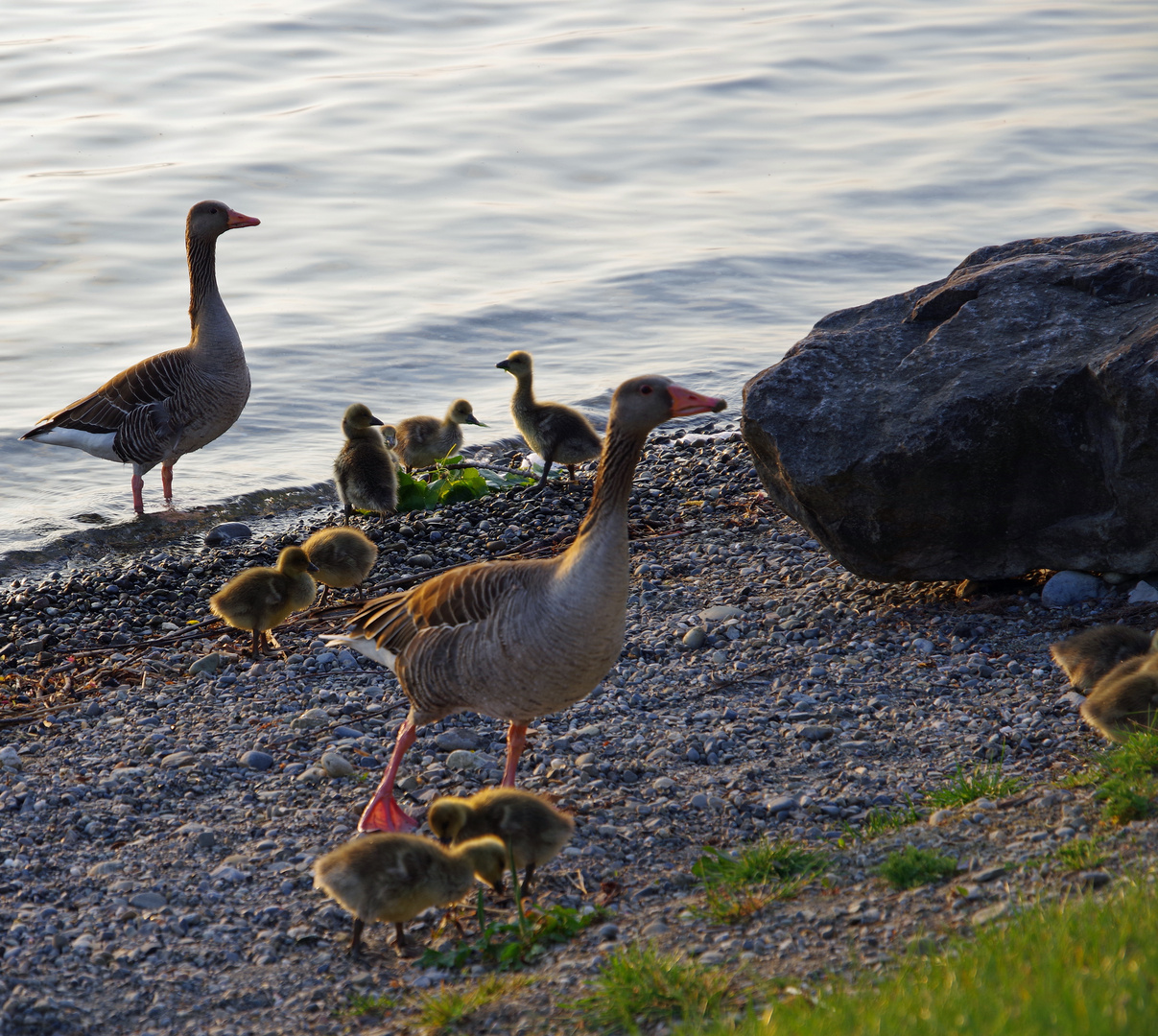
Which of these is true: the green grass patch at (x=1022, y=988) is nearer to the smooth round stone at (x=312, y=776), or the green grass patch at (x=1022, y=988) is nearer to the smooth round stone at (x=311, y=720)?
the smooth round stone at (x=312, y=776)

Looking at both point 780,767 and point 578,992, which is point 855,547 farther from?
point 578,992

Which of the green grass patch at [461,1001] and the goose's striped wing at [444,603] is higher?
the goose's striped wing at [444,603]

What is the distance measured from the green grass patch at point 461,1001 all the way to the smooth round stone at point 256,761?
8.07ft

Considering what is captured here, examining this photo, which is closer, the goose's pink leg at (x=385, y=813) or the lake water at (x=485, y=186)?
the goose's pink leg at (x=385, y=813)

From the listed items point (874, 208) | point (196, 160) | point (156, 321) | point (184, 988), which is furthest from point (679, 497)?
point (196, 160)

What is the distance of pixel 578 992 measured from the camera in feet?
15.0

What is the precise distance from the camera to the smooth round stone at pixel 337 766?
685 centimetres

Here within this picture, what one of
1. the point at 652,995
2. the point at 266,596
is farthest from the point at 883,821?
the point at 266,596

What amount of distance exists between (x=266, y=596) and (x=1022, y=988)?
19.3ft

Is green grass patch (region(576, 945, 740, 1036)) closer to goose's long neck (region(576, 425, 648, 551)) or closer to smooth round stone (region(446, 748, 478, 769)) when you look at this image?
goose's long neck (region(576, 425, 648, 551))

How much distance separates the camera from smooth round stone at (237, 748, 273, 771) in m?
6.98

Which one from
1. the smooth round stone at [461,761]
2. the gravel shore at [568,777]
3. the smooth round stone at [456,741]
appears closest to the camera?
the gravel shore at [568,777]

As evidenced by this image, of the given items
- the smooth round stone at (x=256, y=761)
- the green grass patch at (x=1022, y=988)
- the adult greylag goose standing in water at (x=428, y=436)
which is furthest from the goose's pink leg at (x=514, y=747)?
the adult greylag goose standing in water at (x=428, y=436)

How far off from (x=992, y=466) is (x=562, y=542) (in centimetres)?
388
